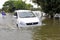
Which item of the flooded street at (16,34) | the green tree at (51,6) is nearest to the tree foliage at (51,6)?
the green tree at (51,6)

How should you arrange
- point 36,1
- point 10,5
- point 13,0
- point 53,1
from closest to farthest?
point 53,1, point 36,1, point 10,5, point 13,0

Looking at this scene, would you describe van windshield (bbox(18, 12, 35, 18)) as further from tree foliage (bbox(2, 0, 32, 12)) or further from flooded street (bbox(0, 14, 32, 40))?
tree foliage (bbox(2, 0, 32, 12))

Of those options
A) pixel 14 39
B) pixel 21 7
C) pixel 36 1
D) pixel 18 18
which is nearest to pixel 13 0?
pixel 21 7

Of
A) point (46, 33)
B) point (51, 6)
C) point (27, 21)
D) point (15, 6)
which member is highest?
point (27, 21)

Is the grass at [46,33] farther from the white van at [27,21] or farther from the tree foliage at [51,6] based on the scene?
the tree foliage at [51,6]

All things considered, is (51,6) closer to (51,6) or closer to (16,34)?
(51,6)

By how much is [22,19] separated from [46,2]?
14.5m

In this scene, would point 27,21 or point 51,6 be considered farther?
point 51,6

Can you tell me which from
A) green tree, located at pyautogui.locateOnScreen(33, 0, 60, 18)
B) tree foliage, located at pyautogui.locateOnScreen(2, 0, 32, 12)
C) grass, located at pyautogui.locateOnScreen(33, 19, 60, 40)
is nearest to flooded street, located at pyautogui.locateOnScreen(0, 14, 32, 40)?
grass, located at pyautogui.locateOnScreen(33, 19, 60, 40)

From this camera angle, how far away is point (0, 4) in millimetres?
85812

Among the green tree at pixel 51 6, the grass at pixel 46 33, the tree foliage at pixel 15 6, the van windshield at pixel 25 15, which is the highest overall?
the van windshield at pixel 25 15

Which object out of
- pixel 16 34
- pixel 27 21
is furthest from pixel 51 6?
pixel 16 34

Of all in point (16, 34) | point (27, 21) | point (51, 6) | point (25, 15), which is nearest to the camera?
point (16, 34)

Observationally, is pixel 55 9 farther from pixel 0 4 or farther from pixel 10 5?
pixel 0 4
